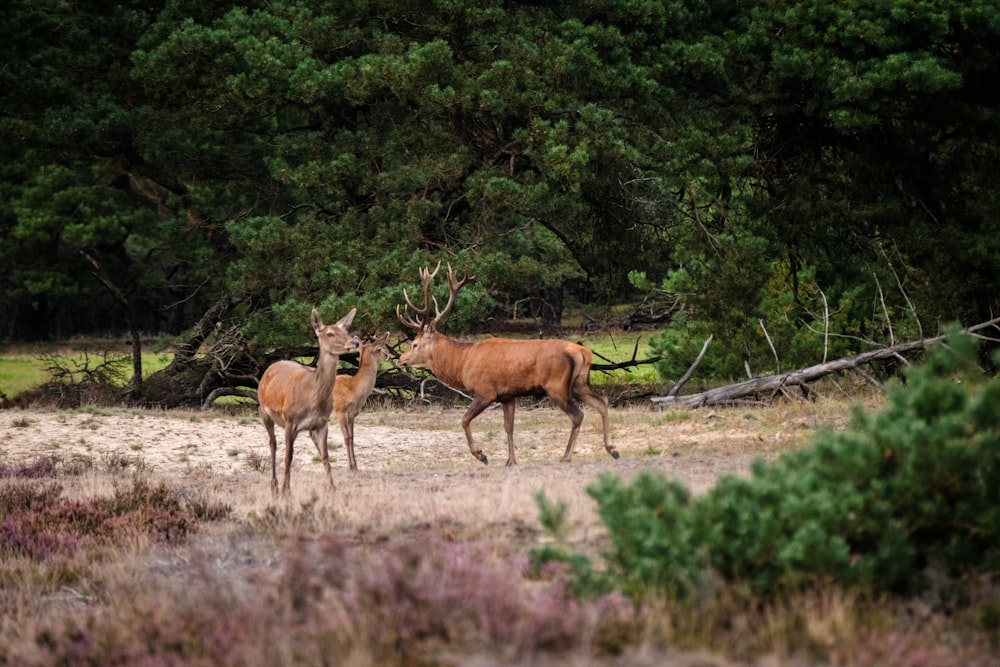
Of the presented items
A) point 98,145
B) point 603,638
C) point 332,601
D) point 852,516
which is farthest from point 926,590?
point 98,145

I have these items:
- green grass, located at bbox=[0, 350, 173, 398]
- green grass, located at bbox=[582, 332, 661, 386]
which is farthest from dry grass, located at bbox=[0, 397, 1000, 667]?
green grass, located at bbox=[0, 350, 173, 398]

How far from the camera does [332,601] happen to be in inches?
243

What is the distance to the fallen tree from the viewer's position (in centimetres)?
1670

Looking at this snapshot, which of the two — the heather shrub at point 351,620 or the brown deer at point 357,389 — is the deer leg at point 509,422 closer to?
the brown deer at point 357,389

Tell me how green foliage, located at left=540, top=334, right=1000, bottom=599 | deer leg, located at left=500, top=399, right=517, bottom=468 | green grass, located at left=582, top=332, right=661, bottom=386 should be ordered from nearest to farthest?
green foliage, located at left=540, top=334, right=1000, bottom=599 → deer leg, located at left=500, top=399, right=517, bottom=468 → green grass, located at left=582, top=332, right=661, bottom=386

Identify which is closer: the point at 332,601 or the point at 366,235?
the point at 332,601

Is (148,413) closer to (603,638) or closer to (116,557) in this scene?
(116,557)

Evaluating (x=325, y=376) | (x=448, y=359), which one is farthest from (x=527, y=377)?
(x=325, y=376)

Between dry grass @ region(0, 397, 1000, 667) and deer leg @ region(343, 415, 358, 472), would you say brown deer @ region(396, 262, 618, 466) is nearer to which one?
dry grass @ region(0, 397, 1000, 667)

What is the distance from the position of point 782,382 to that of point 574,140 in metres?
5.51

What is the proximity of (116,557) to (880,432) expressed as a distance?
5532mm

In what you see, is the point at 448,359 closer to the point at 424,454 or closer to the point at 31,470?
the point at 424,454

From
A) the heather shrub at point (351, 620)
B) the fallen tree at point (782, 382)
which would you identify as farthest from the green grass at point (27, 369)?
the heather shrub at point (351, 620)

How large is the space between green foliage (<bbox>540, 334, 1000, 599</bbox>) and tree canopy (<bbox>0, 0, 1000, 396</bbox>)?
1155 centimetres
